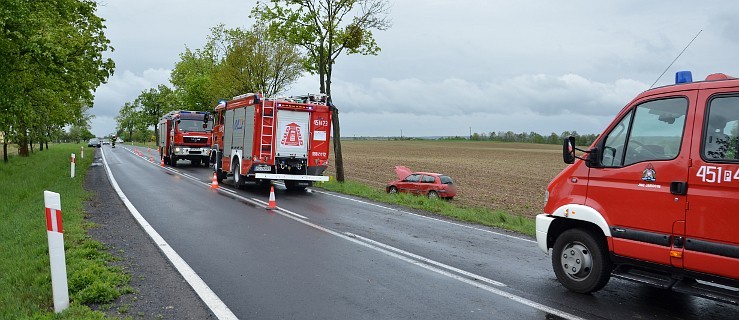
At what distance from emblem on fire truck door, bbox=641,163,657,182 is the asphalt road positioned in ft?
4.42

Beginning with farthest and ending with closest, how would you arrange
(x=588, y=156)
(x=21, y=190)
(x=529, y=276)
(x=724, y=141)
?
(x=21, y=190)
(x=529, y=276)
(x=588, y=156)
(x=724, y=141)

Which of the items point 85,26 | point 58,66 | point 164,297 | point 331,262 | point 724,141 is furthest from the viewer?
point 85,26

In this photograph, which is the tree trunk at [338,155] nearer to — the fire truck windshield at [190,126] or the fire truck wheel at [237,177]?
the fire truck wheel at [237,177]

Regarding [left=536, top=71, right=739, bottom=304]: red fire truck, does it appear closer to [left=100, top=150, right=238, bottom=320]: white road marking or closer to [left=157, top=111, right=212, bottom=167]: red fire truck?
[left=100, top=150, right=238, bottom=320]: white road marking

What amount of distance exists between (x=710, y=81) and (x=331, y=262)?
4861 mm

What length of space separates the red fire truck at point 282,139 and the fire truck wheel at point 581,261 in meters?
11.7

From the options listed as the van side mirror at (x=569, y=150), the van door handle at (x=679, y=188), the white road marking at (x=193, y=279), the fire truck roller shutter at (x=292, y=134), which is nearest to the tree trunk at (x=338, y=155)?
the fire truck roller shutter at (x=292, y=134)

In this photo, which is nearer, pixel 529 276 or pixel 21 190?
pixel 529 276

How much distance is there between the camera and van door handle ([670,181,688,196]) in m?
4.86

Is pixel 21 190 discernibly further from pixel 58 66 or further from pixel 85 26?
pixel 85 26

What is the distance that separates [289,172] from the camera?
671 inches

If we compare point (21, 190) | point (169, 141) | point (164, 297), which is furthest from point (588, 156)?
point (169, 141)

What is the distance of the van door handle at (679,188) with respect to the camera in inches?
191

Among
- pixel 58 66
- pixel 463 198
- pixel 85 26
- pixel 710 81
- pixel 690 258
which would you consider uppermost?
pixel 85 26
